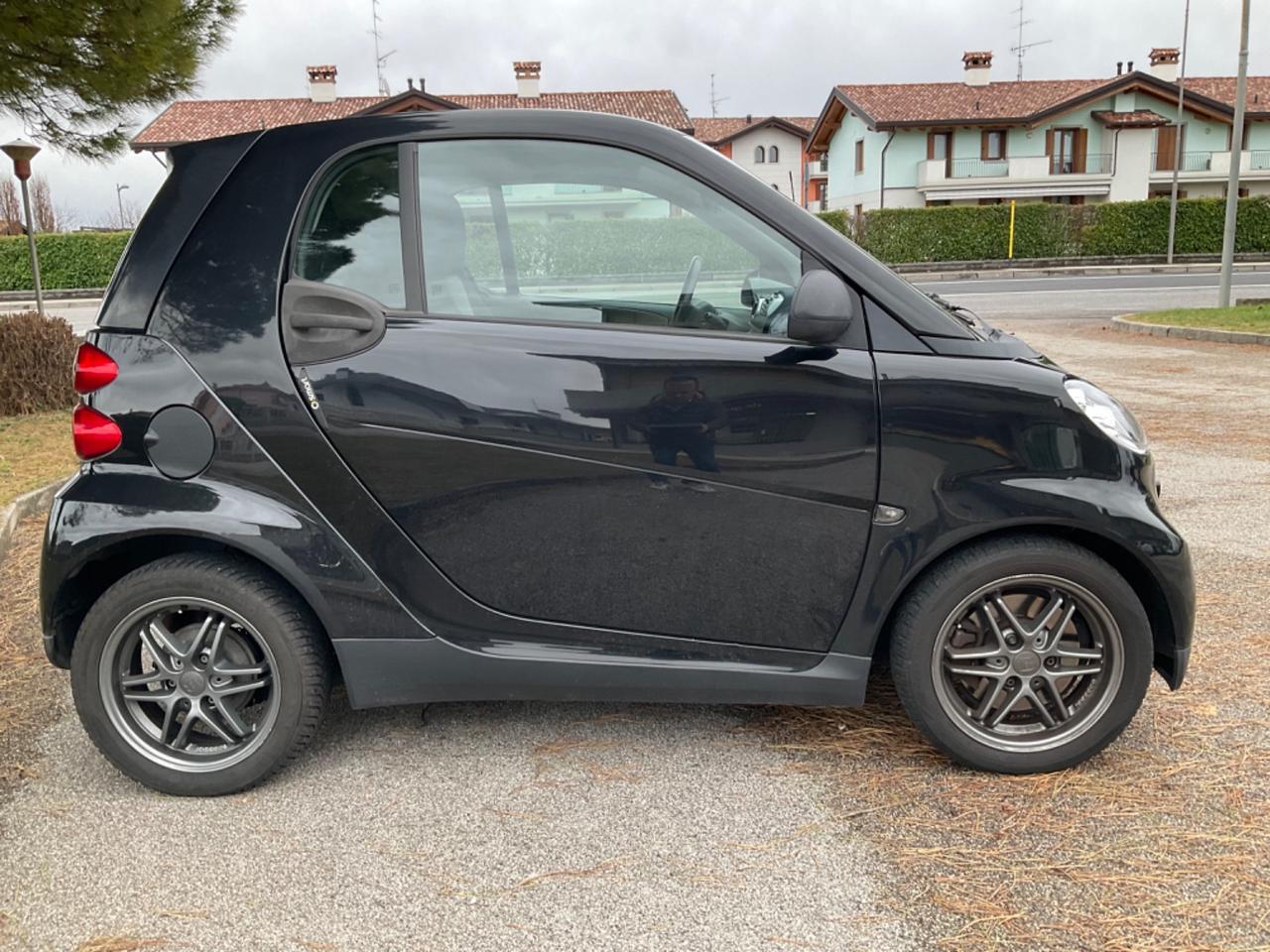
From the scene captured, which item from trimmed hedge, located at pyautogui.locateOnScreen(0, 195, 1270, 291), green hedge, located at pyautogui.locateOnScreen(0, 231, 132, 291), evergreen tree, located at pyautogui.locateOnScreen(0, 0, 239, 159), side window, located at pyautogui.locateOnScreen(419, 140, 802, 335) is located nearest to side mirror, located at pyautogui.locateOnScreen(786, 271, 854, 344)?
side window, located at pyautogui.locateOnScreen(419, 140, 802, 335)

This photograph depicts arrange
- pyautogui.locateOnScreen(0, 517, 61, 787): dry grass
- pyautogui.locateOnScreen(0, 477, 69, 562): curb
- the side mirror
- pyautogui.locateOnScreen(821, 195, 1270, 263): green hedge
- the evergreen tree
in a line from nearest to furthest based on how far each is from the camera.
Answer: the side mirror < pyautogui.locateOnScreen(0, 517, 61, 787): dry grass < pyautogui.locateOnScreen(0, 477, 69, 562): curb < the evergreen tree < pyautogui.locateOnScreen(821, 195, 1270, 263): green hedge

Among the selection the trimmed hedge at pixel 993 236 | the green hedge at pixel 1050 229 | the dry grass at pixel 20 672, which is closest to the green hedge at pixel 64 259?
the trimmed hedge at pixel 993 236

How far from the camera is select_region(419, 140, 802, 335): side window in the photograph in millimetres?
2643

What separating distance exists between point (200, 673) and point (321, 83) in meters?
49.0

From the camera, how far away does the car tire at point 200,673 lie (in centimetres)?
265

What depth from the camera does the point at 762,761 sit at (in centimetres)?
287

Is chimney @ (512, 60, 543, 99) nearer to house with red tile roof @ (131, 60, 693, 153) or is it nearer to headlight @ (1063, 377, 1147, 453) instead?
house with red tile roof @ (131, 60, 693, 153)

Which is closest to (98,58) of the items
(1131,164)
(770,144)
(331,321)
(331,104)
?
(331,321)

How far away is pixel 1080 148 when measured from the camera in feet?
156

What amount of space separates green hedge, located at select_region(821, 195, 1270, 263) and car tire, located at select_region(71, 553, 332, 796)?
34.7 m

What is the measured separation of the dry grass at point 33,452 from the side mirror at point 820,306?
504cm

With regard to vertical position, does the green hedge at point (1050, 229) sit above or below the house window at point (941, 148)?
below

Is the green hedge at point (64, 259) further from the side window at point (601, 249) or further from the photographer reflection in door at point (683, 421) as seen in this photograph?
the photographer reflection in door at point (683, 421)

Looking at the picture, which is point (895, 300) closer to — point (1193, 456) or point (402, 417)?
point (402, 417)
